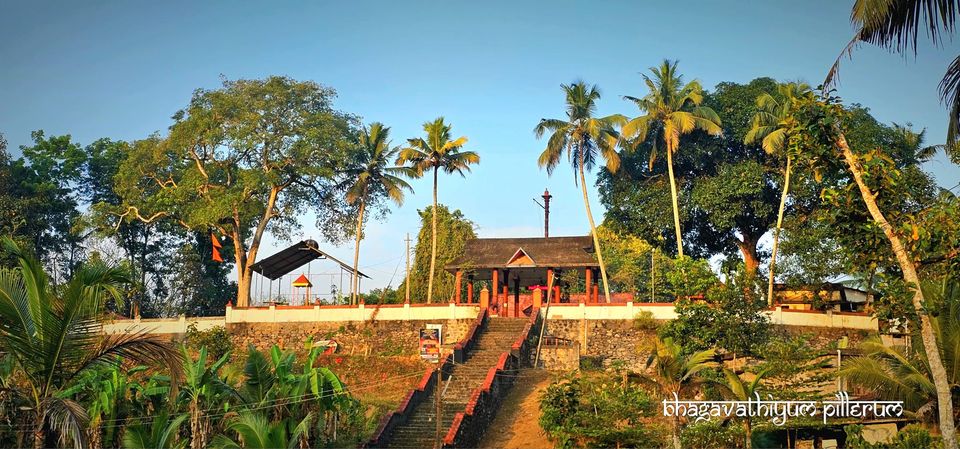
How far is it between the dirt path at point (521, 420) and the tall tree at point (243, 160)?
1506 centimetres

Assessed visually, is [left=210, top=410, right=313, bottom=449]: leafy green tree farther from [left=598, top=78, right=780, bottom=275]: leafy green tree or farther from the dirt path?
[left=598, top=78, right=780, bottom=275]: leafy green tree

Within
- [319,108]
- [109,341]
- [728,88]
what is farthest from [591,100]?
[109,341]

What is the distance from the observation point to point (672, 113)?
38.5m

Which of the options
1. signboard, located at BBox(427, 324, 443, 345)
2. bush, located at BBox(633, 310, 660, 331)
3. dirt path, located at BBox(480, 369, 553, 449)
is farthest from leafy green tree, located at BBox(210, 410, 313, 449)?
bush, located at BBox(633, 310, 660, 331)

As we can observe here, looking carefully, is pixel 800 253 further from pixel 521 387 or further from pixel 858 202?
pixel 858 202

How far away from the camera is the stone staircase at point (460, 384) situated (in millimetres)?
24688

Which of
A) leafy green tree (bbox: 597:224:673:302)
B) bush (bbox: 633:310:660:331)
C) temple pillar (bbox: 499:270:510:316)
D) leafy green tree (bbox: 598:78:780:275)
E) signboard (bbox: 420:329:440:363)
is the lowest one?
signboard (bbox: 420:329:440:363)

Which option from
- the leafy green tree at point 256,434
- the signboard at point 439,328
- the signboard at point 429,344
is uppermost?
the signboard at point 439,328

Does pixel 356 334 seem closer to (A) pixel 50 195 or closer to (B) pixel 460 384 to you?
(B) pixel 460 384

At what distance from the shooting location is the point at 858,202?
1256cm

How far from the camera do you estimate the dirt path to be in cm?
2456

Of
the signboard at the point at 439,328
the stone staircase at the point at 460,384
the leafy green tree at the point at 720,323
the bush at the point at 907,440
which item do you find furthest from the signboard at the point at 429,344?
the bush at the point at 907,440

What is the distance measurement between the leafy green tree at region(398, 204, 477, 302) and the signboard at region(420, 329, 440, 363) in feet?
25.7

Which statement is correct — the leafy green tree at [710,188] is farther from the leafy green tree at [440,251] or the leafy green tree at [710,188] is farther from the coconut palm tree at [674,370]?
the coconut palm tree at [674,370]
